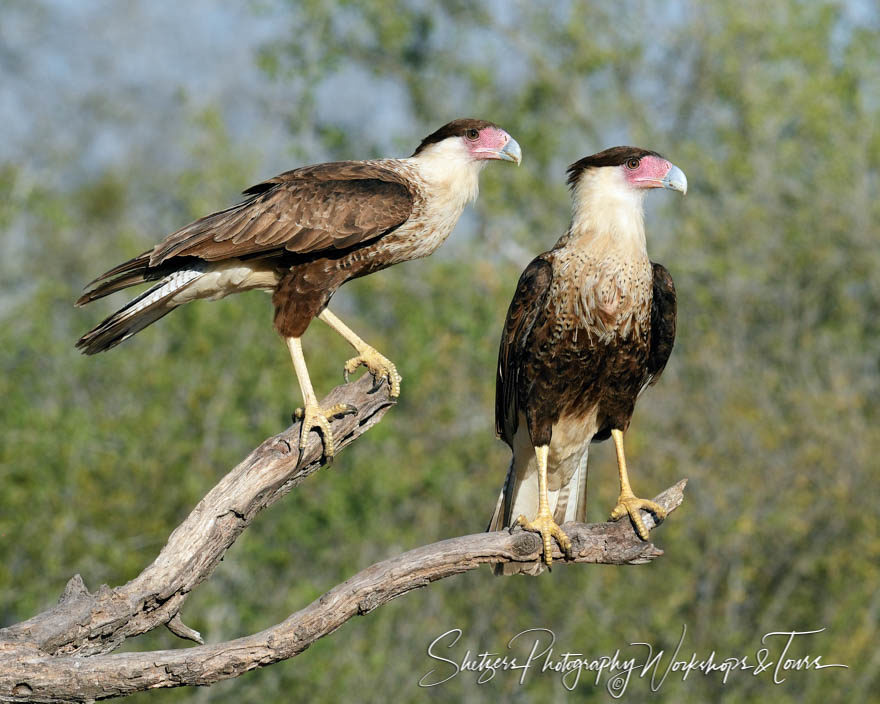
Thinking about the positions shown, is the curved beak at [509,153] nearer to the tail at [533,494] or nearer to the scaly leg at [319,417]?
the tail at [533,494]

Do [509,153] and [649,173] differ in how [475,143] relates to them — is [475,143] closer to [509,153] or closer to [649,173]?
[509,153]

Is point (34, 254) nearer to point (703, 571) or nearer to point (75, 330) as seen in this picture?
point (75, 330)

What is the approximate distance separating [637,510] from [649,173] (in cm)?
150

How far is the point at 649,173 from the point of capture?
5359mm

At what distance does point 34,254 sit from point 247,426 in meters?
8.40

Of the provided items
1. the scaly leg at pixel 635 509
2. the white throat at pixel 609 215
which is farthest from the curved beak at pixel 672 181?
the scaly leg at pixel 635 509

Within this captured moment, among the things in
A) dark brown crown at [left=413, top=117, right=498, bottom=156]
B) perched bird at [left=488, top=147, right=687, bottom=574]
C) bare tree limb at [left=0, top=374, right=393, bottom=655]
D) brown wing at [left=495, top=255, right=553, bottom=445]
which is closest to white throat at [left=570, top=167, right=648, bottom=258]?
perched bird at [left=488, top=147, right=687, bottom=574]

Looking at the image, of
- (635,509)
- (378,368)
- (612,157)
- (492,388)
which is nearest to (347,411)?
(378,368)

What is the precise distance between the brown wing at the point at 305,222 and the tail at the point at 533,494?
1.36 meters

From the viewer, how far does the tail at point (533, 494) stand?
19.2 ft

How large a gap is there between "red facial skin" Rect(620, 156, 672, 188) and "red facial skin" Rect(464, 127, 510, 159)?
104 centimetres

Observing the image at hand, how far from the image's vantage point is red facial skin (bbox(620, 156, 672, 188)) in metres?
5.35

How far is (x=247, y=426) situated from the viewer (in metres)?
13.6

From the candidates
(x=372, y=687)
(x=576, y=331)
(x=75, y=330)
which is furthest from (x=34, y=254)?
(x=576, y=331)
